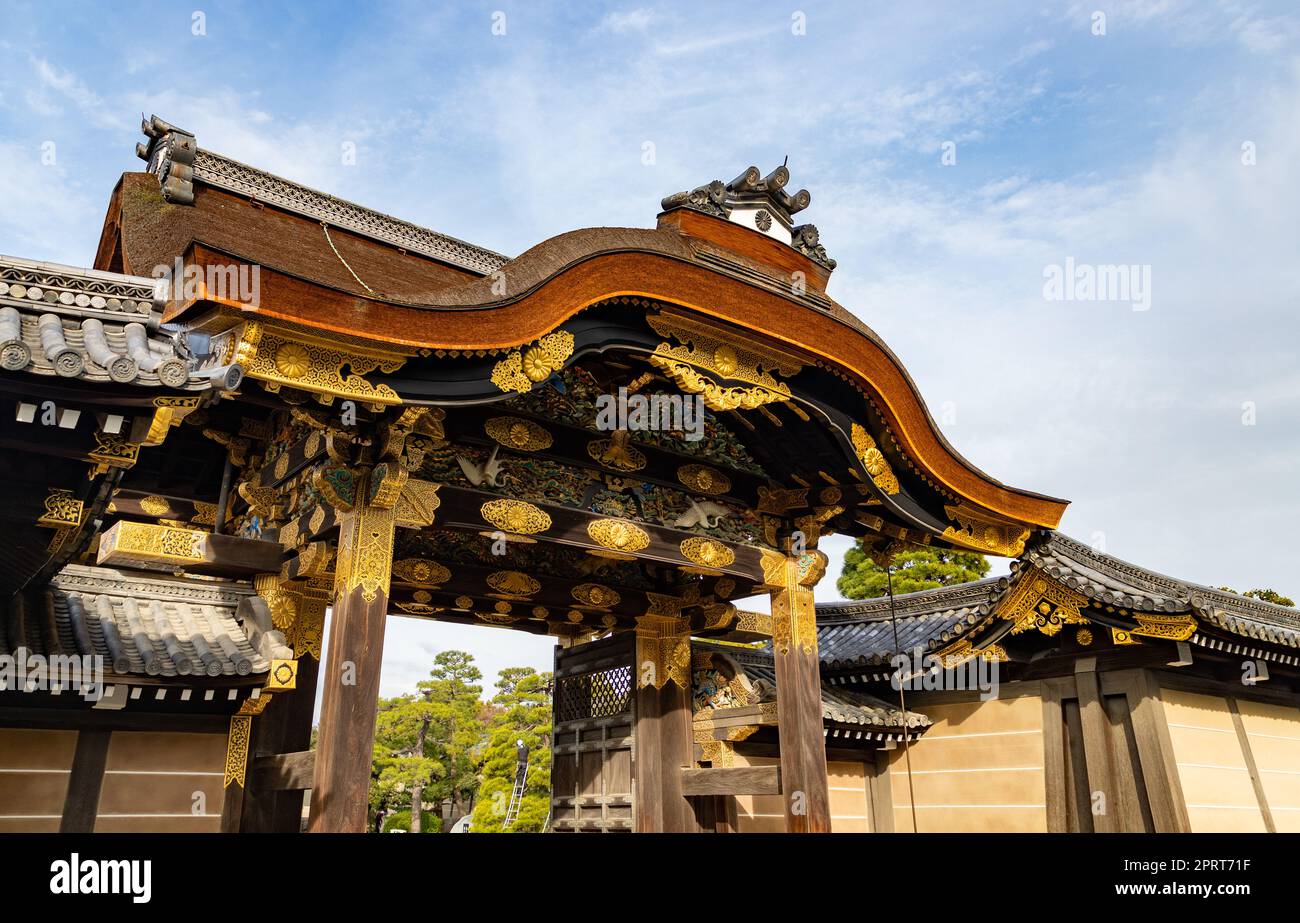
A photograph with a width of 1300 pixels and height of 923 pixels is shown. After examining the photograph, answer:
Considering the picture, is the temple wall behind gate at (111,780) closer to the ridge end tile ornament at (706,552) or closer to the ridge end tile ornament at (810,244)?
the ridge end tile ornament at (706,552)

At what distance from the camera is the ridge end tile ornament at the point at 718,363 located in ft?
22.7

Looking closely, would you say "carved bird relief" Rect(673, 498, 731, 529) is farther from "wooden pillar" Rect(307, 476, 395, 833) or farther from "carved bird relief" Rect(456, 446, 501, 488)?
"wooden pillar" Rect(307, 476, 395, 833)

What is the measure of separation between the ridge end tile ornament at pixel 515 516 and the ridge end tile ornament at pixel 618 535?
47 centimetres

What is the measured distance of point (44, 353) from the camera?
13.2 ft

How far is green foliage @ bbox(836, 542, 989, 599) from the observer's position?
25.0m

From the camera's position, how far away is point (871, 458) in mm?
7957

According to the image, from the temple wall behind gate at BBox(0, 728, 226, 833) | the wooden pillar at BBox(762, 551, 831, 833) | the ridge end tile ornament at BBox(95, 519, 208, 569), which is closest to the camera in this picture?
the ridge end tile ornament at BBox(95, 519, 208, 569)

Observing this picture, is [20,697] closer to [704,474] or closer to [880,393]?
[704,474]

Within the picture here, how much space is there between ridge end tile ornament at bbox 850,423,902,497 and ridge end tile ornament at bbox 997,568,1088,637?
3184mm

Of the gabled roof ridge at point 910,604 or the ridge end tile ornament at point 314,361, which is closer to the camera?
the ridge end tile ornament at point 314,361

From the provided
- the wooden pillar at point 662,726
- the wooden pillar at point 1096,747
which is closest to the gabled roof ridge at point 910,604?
the wooden pillar at point 1096,747

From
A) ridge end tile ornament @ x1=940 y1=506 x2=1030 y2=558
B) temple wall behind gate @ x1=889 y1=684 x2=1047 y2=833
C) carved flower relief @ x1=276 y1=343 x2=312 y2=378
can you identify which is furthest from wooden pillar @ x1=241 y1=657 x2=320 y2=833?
temple wall behind gate @ x1=889 y1=684 x2=1047 y2=833

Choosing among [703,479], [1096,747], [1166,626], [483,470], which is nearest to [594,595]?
[703,479]
